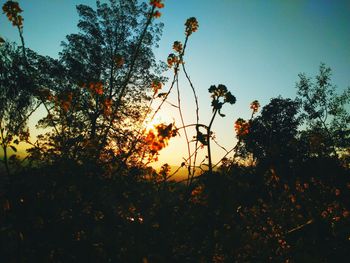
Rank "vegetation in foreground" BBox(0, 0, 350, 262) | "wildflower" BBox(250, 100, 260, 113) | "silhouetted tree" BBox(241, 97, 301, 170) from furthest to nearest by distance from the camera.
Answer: "silhouetted tree" BBox(241, 97, 301, 170)
"wildflower" BBox(250, 100, 260, 113)
"vegetation in foreground" BBox(0, 0, 350, 262)

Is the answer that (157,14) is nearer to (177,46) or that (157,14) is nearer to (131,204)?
(177,46)

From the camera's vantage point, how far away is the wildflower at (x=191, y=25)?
545 centimetres

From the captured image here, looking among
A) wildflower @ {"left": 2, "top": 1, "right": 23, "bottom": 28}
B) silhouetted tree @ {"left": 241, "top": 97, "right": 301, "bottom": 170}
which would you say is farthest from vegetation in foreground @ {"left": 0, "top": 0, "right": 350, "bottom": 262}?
silhouetted tree @ {"left": 241, "top": 97, "right": 301, "bottom": 170}

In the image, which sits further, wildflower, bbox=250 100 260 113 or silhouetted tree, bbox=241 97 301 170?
silhouetted tree, bbox=241 97 301 170

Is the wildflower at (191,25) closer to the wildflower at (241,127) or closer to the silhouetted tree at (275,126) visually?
the wildflower at (241,127)

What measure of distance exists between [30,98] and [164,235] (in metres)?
17.6

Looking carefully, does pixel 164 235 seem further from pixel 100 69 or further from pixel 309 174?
pixel 309 174

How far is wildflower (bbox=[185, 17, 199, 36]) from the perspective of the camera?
5445 millimetres

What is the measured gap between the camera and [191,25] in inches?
217

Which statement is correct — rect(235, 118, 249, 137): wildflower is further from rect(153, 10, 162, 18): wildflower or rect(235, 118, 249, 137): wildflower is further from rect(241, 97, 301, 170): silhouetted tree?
rect(241, 97, 301, 170): silhouetted tree

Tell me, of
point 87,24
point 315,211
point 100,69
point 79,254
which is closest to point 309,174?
point 315,211

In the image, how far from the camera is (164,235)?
501 cm

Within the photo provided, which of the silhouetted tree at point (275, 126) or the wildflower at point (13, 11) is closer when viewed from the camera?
the wildflower at point (13, 11)

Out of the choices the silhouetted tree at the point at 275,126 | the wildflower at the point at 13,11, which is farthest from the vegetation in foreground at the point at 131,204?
the silhouetted tree at the point at 275,126
